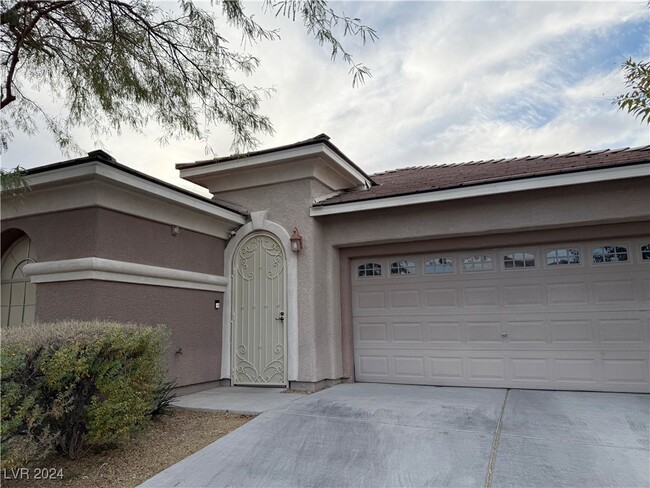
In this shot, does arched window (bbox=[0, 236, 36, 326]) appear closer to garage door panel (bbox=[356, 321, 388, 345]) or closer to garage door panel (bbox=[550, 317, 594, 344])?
garage door panel (bbox=[356, 321, 388, 345])

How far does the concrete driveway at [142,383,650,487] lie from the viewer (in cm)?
399

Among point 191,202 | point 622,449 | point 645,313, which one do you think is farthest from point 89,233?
point 645,313

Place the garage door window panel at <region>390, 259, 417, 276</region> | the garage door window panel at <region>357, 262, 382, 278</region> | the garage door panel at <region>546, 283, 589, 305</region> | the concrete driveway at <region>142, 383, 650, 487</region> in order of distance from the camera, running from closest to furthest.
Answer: the concrete driveway at <region>142, 383, 650, 487</region> < the garage door panel at <region>546, 283, 589, 305</region> < the garage door window panel at <region>390, 259, 417, 276</region> < the garage door window panel at <region>357, 262, 382, 278</region>

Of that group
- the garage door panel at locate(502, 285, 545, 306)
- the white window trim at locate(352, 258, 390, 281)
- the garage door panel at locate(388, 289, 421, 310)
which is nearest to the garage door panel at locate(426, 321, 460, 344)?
the garage door panel at locate(388, 289, 421, 310)

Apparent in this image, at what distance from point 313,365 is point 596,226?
525cm

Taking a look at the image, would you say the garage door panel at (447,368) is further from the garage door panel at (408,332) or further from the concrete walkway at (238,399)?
the concrete walkway at (238,399)

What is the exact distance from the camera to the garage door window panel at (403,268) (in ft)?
27.6

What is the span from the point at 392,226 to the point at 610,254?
3584 mm

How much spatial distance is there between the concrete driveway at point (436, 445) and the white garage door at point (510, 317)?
73 cm

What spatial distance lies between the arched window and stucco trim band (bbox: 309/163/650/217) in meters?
4.86

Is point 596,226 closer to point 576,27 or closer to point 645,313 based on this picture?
point 645,313

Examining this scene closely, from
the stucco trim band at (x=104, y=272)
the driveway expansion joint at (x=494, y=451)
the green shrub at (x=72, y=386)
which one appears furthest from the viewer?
the stucco trim band at (x=104, y=272)

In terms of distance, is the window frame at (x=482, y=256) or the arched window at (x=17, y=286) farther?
the window frame at (x=482, y=256)

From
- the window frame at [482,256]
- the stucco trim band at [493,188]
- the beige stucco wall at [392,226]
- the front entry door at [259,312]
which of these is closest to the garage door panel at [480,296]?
the window frame at [482,256]
